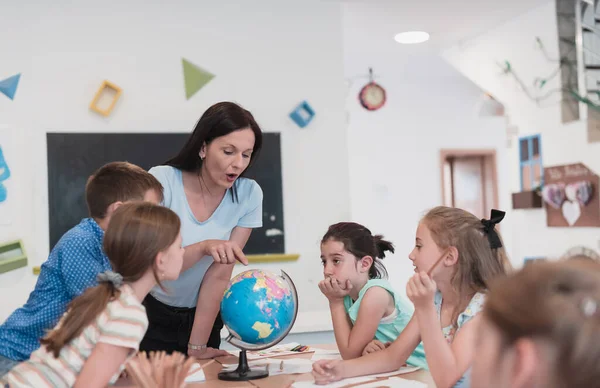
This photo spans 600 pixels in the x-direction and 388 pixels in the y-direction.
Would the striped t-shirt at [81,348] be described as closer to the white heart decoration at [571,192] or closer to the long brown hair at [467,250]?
the long brown hair at [467,250]

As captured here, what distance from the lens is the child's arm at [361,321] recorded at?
2246 millimetres

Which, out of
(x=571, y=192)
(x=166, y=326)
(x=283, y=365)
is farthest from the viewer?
(x=571, y=192)

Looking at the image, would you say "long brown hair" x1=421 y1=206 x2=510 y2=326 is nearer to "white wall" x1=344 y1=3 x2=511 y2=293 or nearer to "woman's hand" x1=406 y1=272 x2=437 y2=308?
"woman's hand" x1=406 y1=272 x2=437 y2=308

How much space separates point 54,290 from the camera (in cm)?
201

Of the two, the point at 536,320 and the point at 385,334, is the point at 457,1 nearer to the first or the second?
the point at 385,334

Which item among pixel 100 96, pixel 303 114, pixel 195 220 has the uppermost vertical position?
pixel 100 96

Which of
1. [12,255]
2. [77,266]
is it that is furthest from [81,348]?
[12,255]

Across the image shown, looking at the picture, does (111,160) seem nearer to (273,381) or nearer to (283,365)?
(283,365)

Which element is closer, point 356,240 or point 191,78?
point 356,240

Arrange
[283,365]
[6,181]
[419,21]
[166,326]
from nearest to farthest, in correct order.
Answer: [283,365]
[166,326]
[6,181]
[419,21]

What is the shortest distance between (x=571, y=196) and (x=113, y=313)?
4.69 meters

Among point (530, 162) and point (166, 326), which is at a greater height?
point (530, 162)

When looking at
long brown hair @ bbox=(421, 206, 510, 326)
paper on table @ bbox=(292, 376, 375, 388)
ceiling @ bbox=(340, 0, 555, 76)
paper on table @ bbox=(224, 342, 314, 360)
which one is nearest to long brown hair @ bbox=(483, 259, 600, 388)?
paper on table @ bbox=(292, 376, 375, 388)

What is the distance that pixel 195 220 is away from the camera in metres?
2.39
